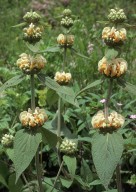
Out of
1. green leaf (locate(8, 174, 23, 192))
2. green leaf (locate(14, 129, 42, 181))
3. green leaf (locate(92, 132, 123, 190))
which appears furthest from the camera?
green leaf (locate(8, 174, 23, 192))

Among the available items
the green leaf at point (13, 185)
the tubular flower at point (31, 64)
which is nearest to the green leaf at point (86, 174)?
the green leaf at point (13, 185)

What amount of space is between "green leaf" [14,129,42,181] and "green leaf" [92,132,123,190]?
0.23 meters

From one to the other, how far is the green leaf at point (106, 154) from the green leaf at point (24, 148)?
0.75ft

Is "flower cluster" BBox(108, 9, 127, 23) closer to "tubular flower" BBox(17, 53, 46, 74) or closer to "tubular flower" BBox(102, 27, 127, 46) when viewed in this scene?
"tubular flower" BBox(102, 27, 127, 46)

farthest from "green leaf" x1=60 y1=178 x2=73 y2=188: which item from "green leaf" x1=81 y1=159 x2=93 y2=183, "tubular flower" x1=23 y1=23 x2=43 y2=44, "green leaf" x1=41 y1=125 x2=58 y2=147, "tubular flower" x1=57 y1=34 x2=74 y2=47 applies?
"tubular flower" x1=23 y1=23 x2=43 y2=44

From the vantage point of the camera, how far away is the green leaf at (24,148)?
5.49ft

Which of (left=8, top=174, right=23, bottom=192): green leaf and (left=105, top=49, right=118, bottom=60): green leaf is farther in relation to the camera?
(left=8, top=174, right=23, bottom=192): green leaf

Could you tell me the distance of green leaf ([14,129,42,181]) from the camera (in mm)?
1675

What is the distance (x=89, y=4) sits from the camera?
6.68 m

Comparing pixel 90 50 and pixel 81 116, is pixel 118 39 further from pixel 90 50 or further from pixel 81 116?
pixel 90 50

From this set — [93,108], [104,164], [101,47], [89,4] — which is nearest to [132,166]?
[93,108]

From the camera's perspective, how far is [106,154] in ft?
5.30

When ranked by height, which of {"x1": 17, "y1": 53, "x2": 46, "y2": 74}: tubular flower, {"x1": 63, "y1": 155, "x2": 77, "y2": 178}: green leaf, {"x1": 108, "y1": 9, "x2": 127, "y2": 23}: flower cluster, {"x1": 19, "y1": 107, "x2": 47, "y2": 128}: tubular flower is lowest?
{"x1": 63, "y1": 155, "x2": 77, "y2": 178}: green leaf

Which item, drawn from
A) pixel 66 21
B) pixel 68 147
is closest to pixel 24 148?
pixel 68 147
